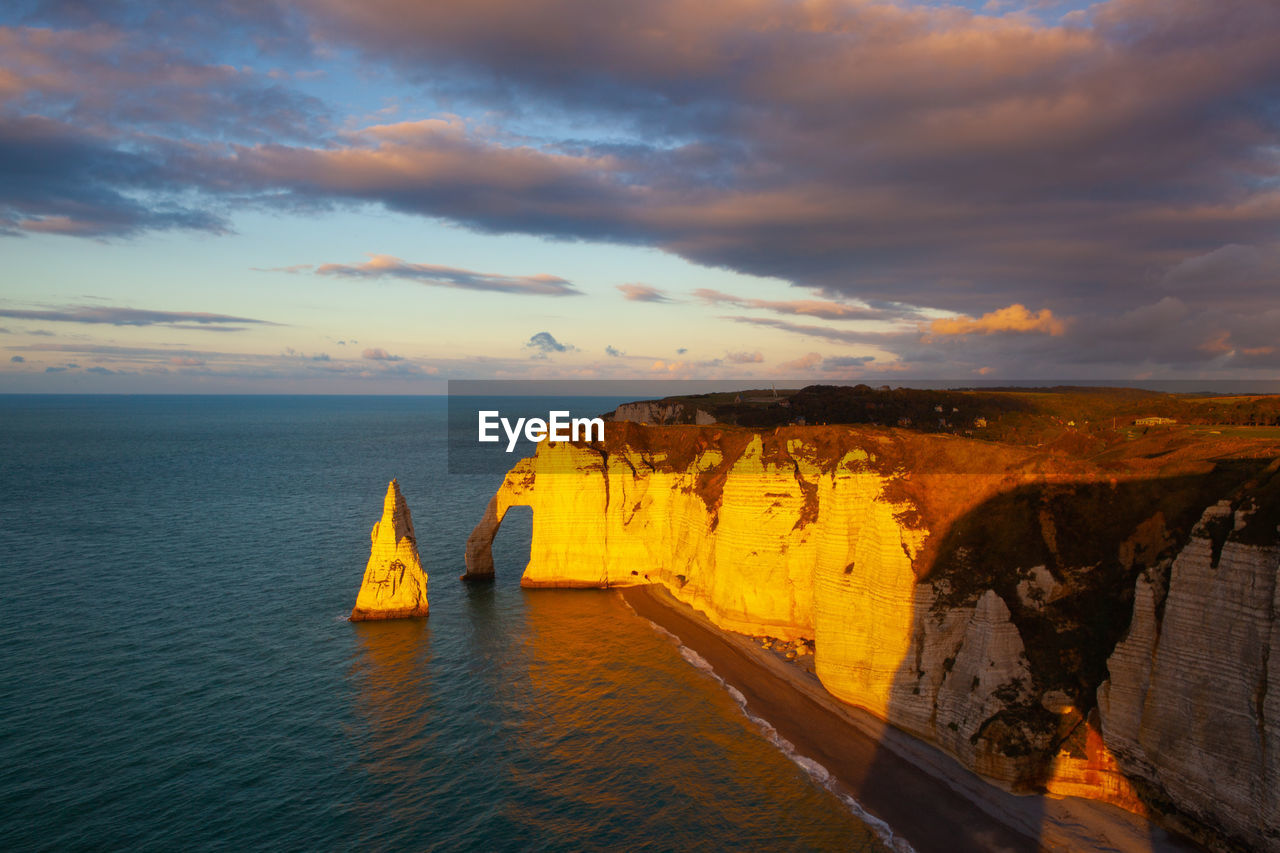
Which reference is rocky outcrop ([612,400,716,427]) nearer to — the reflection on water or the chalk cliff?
the chalk cliff

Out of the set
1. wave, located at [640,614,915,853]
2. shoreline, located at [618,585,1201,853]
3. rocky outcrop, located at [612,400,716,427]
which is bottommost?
wave, located at [640,614,915,853]

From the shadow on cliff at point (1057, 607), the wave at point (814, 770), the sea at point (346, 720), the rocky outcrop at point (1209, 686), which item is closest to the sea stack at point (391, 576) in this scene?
the sea at point (346, 720)

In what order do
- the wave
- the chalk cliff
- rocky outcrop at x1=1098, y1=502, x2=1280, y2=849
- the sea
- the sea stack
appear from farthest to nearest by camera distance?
the sea stack, the sea, the wave, the chalk cliff, rocky outcrop at x1=1098, y1=502, x2=1280, y2=849

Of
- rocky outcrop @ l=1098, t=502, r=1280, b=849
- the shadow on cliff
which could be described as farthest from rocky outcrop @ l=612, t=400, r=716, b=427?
rocky outcrop @ l=1098, t=502, r=1280, b=849

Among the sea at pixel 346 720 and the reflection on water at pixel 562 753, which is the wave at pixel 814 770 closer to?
the sea at pixel 346 720

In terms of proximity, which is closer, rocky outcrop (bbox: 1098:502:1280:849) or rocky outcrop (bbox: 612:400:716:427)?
rocky outcrop (bbox: 1098:502:1280:849)

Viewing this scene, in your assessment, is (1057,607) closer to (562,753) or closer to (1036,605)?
(1036,605)
